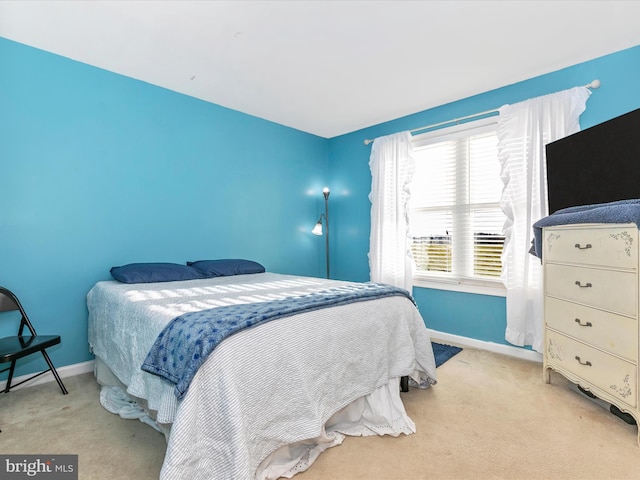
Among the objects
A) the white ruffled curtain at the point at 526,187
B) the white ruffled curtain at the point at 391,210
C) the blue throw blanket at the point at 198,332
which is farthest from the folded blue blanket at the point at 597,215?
the blue throw blanket at the point at 198,332

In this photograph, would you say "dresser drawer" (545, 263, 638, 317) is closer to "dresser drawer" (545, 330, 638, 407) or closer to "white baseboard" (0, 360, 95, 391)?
"dresser drawer" (545, 330, 638, 407)

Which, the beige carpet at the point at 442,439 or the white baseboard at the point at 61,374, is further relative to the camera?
the white baseboard at the point at 61,374

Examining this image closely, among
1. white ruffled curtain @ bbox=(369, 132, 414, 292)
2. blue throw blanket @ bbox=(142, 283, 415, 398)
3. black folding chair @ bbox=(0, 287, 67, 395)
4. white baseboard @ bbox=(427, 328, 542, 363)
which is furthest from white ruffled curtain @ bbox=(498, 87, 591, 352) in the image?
black folding chair @ bbox=(0, 287, 67, 395)

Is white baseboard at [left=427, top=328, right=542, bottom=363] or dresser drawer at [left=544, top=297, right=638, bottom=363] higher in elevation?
dresser drawer at [left=544, top=297, right=638, bottom=363]

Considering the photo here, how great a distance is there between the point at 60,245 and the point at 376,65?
2.77 meters

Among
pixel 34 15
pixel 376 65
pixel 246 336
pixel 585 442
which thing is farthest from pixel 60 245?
pixel 585 442

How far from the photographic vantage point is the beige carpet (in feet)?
4.86

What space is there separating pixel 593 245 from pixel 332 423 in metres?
1.79

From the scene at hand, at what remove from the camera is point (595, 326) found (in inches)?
76.4

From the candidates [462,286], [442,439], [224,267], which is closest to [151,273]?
[224,267]

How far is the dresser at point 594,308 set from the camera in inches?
68.2

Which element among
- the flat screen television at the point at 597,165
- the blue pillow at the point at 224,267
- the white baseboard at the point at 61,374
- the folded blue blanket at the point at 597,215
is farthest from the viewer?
the blue pillow at the point at 224,267

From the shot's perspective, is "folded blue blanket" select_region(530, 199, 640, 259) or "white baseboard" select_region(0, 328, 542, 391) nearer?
"folded blue blanket" select_region(530, 199, 640, 259)

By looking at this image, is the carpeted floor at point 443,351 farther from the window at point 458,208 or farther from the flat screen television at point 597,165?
the flat screen television at point 597,165
